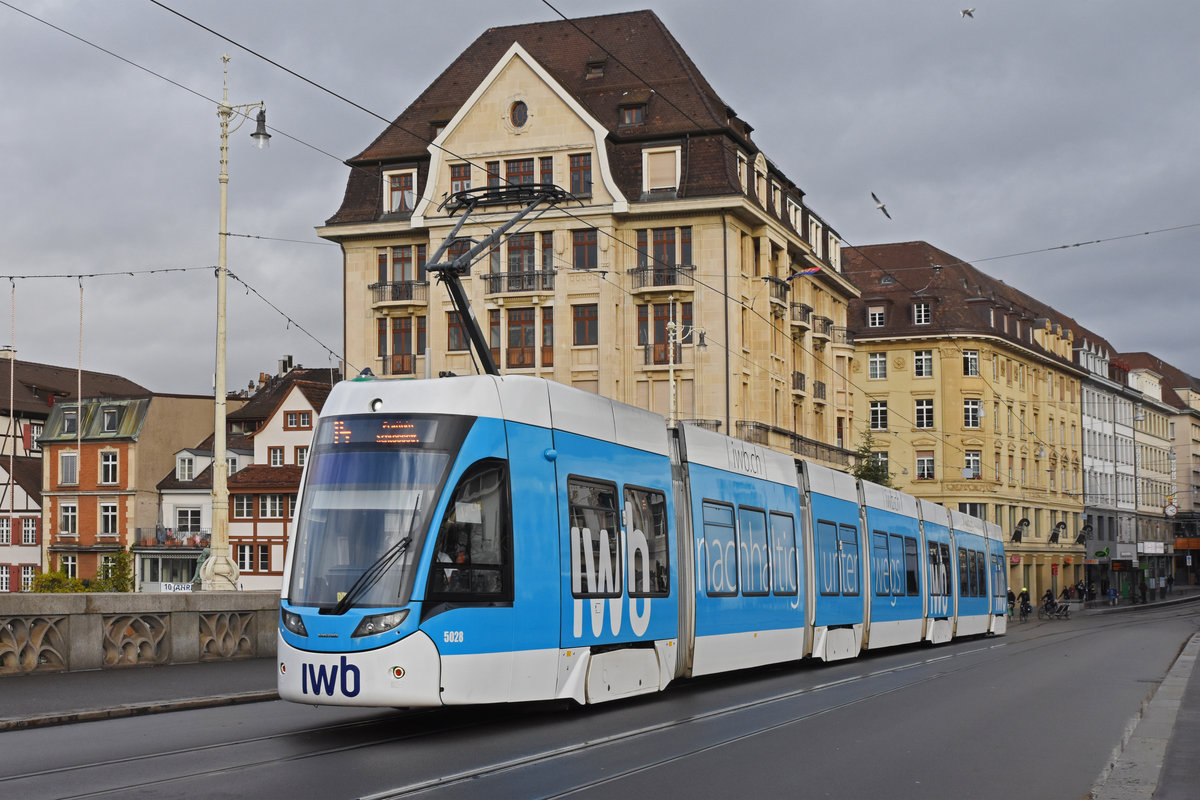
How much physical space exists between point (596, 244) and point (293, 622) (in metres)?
42.7

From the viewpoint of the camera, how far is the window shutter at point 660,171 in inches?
2143

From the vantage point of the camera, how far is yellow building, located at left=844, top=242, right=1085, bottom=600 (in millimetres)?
84250

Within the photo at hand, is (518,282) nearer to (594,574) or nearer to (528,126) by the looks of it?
(528,126)

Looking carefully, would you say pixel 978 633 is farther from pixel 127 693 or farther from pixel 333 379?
pixel 333 379

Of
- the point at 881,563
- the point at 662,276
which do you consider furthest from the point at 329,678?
the point at 662,276

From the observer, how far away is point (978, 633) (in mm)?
38156

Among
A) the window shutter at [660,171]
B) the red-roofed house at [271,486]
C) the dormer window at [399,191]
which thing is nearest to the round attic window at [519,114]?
the window shutter at [660,171]

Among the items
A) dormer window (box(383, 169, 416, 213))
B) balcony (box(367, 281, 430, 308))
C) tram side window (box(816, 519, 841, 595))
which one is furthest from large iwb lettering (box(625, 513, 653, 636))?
dormer window (box(383, 169, 416, 213))

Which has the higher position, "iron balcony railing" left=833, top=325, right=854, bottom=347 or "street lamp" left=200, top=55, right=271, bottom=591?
"iron balcony railing" left=833, top=325, right=854, bottom=347

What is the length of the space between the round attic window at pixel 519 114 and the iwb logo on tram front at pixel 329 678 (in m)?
43.7

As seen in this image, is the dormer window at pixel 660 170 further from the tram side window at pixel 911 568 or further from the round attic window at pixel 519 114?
the tram side window at pixel 911 568

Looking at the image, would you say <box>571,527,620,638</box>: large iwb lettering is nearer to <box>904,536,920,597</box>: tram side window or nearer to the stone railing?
the stone railing

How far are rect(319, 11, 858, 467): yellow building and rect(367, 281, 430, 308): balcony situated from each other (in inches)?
2.2

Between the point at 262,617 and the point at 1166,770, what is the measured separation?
52.2ft
